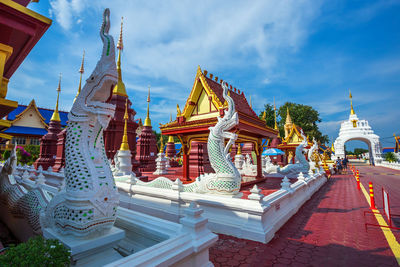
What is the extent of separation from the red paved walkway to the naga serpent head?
116 inches

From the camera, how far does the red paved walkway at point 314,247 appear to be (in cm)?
314

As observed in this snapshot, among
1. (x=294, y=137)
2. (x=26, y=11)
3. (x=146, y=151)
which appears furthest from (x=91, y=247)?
(x=294, y=137)

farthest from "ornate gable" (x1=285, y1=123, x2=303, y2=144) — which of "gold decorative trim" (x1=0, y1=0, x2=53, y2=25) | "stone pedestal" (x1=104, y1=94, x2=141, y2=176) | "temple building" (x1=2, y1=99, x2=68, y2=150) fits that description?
"temple building" (x1=2, y1=99, x2=68, y2=150)

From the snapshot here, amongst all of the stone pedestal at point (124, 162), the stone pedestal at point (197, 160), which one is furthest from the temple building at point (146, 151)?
the stone pedestal at point (124, 162)

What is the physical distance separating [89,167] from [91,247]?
947 mm

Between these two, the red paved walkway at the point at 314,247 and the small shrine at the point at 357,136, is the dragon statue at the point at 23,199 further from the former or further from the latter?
the small shrine at the point at 357,136

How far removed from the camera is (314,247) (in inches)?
143

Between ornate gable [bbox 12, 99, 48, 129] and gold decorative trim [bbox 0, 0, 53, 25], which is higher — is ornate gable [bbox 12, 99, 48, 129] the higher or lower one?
the higher one

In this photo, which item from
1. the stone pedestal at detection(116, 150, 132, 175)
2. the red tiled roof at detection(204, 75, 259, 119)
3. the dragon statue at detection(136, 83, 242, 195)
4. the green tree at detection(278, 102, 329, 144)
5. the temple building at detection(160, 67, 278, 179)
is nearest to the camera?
the dragon statue at detection(136, 83, 242, 195)

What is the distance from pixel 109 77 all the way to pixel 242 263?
3.39 m

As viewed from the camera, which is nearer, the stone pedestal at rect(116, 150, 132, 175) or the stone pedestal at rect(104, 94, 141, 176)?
the stone pedestal at rect(116, 150, 132, 175)

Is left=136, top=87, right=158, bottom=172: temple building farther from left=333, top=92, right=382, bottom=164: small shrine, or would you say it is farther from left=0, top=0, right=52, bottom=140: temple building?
left=333, top=92, right=382, bottom=164: small shrine

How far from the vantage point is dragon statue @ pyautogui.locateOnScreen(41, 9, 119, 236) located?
2414 mm

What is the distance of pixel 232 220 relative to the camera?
4.36m
